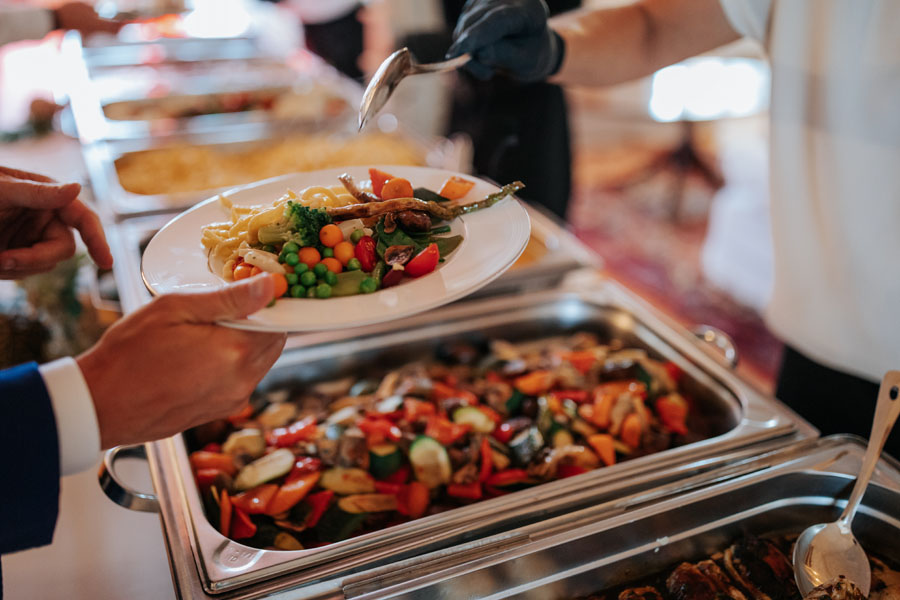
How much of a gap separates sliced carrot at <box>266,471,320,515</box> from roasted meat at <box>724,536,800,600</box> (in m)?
0.78

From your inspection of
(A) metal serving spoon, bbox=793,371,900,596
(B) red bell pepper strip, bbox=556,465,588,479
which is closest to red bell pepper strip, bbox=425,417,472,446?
(B) red bell pepper strip, bbox=556,465,588,479

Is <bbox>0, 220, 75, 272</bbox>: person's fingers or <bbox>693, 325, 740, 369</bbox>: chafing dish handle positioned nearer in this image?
<bbox>0, 220, 75, 272</bbox>: person's fingers

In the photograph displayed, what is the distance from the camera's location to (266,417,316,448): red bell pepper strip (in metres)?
1.44

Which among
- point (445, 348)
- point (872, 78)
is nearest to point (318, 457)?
point (445, 348)

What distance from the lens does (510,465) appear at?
1417 mm

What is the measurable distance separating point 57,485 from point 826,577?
1.12 meters

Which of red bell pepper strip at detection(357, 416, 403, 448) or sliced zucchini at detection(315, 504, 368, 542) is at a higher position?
red bell pepper strip at detection(357, 416, 403, 448)

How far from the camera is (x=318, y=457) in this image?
4.55 feet

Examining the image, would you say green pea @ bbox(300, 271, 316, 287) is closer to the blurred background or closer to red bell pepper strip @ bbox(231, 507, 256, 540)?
red bell pepper strip @ bbox(231, 507, 256, 540)

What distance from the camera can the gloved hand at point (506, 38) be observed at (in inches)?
52.3

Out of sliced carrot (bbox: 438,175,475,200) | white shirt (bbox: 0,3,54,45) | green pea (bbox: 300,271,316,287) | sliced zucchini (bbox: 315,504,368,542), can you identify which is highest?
white shirt (bbox: 0,3,54,45)

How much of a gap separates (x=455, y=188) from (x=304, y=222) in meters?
0.30

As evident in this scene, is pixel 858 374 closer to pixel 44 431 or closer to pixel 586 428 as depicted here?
pixel 586 428

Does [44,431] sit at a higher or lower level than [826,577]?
higher
